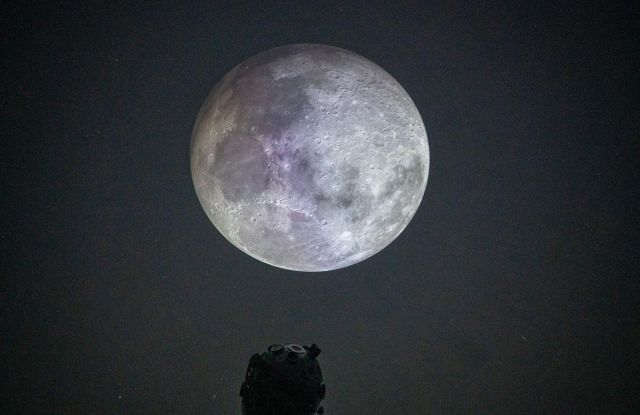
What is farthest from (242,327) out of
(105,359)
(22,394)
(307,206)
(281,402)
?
(22,394)

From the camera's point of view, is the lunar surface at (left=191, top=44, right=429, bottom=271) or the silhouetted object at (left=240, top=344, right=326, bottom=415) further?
the lunar surface at (left=191, top=44, right=429, bottom=271)

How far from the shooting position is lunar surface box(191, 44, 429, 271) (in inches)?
70.4

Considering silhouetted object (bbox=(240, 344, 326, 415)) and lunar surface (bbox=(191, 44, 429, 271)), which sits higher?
lunar surface (bbox=(191, 44, 429, 271))

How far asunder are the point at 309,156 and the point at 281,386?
3.22 feet

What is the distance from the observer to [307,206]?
183 cm

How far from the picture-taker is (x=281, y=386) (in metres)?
1.67

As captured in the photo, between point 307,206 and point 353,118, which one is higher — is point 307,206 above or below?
below

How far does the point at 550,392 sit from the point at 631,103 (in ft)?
7.02

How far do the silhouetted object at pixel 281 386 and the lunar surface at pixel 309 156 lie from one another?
520 mm

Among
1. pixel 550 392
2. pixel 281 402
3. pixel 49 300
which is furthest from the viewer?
pixel 550 392

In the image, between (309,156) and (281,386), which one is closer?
(281,386)

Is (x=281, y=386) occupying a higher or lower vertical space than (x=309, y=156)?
lower

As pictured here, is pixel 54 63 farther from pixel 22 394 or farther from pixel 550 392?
pixel 550 392

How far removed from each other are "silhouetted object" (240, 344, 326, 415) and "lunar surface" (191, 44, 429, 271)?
52cm
